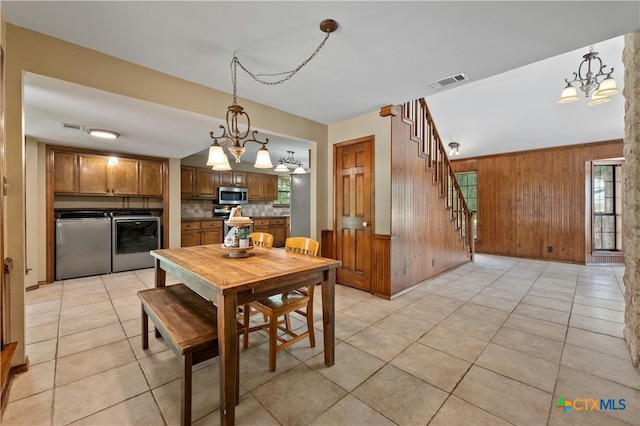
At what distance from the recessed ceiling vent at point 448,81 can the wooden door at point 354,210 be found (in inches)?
39.2

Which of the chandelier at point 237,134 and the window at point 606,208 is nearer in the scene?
the chandelier at point 237,134

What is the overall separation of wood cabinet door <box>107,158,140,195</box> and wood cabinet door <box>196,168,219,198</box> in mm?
1374

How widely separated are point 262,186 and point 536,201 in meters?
6.68

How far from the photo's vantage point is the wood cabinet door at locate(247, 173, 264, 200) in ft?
23.2

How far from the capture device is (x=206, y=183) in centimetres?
626

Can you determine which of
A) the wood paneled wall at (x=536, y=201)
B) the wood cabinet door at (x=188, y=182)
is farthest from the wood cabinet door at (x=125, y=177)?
the wood paneled wall at (x=536, y=201)

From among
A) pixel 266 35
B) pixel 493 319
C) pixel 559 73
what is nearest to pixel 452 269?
pixel 493 319

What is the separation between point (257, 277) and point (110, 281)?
3.99m

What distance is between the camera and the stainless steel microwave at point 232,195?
6453mm

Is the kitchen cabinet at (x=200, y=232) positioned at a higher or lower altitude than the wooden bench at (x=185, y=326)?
higher

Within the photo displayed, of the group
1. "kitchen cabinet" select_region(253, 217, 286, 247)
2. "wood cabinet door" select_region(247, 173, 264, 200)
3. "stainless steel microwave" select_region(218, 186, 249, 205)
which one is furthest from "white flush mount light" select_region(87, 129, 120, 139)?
"kitchen cabinet" select_region(253, 217, 286, 247)

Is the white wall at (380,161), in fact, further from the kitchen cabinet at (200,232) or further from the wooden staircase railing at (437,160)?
the kitchen cabinet at (200,232)

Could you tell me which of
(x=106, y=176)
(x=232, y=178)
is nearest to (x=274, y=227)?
(x=232, y=178)

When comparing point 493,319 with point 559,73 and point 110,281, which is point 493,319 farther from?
point 110,281
